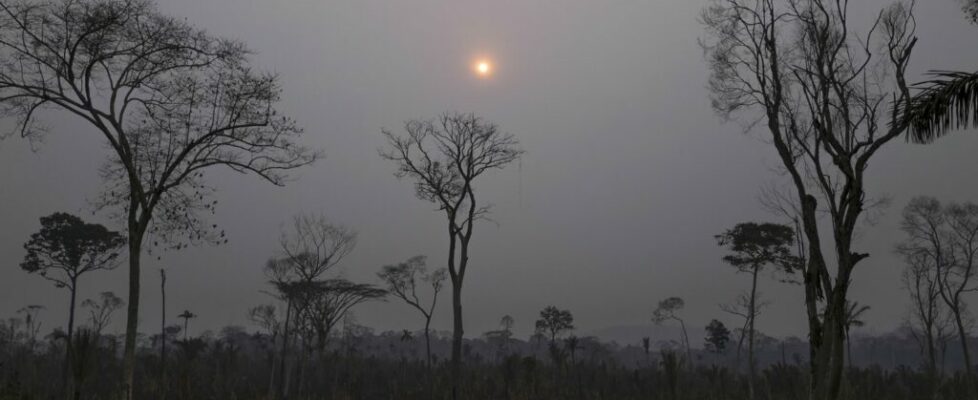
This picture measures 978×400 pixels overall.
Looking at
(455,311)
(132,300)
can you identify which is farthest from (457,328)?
(132,300)

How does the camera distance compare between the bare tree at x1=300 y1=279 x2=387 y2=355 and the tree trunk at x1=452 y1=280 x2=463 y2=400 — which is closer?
the tree trunk at x1=452 y1=280 x2=463 y2=400

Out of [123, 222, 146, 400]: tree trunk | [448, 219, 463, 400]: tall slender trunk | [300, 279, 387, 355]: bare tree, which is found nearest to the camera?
[123, 222, 146, 400]: tree trunk

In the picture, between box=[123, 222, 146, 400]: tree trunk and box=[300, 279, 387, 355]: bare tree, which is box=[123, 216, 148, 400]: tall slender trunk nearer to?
box=[123, 222, 146, 400]: tree trunk

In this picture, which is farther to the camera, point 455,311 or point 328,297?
point 328,297

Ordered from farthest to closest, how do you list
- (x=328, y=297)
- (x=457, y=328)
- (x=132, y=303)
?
(x=328, y=297), (x=457, y=328), (x=132, y=303)

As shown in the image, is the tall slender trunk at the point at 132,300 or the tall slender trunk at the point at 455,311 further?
the tall slender trunk at the point at 455,311

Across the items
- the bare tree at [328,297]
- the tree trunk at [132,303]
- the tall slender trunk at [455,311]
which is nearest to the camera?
the tree trunk at [132,303]

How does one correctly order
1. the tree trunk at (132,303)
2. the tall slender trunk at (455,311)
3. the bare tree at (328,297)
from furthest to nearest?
the bare tree at (328,297) < the tall slender trunk at (455,311) < the tree trunk at (132,303)

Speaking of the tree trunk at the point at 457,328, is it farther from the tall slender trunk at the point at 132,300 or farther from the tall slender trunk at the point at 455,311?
the tall slender trunk at the point at 132,300

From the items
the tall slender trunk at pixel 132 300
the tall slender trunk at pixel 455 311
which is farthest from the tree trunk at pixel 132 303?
the tall slender trunk at pixel 455 311

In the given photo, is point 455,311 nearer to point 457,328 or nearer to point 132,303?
point 457,328

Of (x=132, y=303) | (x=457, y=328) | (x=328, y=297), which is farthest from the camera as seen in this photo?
(x=328, y=297)

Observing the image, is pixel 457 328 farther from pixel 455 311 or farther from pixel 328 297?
pixel 328 297

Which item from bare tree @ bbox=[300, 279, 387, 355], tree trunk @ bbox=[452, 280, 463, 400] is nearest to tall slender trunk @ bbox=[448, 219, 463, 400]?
tree trunk @ bbox=[452, 280, 463, 400]
